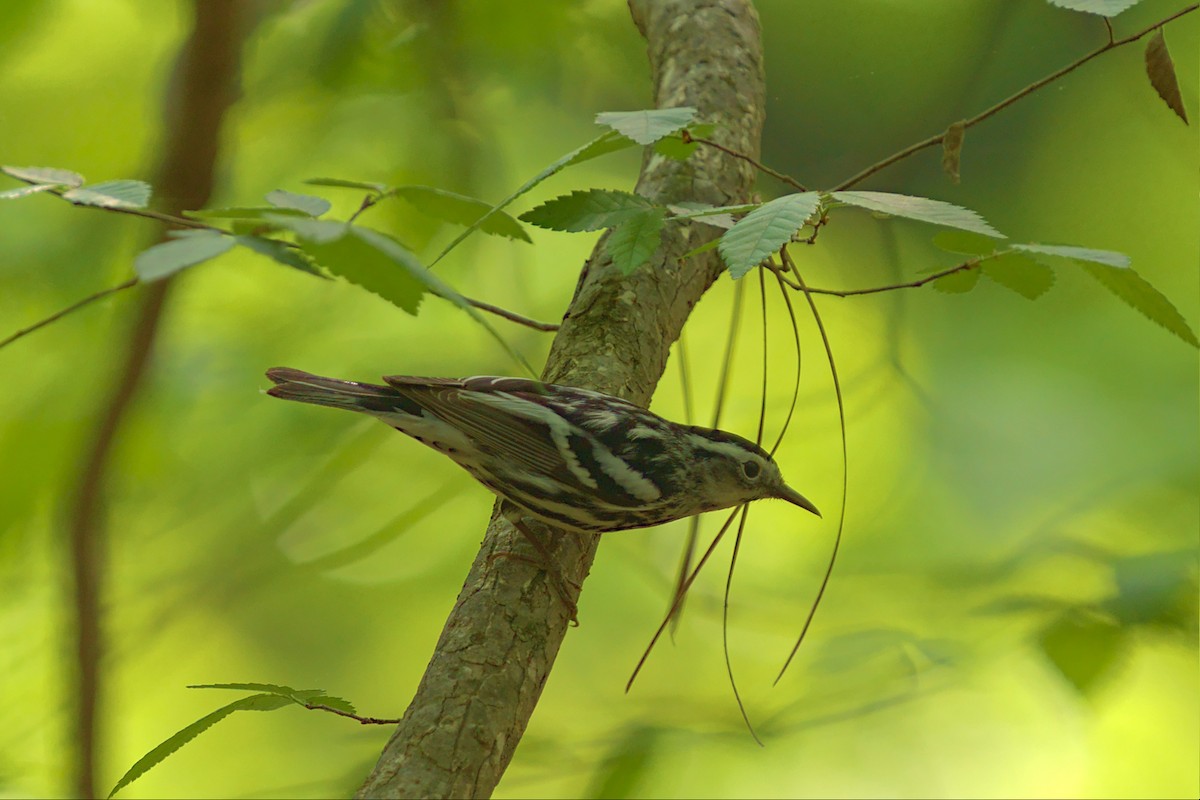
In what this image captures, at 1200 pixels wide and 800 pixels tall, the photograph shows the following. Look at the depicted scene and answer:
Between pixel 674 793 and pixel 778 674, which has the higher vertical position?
pixel 778 674

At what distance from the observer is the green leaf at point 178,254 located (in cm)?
58

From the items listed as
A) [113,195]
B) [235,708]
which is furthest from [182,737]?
[113,195]

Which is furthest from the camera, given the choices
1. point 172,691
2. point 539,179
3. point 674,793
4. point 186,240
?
point 172,691

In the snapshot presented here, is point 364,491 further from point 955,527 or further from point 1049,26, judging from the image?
point 1049,26

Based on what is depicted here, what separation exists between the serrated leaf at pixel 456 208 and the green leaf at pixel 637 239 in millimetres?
137

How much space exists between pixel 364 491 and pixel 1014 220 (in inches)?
65.6

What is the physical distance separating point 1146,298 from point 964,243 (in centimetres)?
24

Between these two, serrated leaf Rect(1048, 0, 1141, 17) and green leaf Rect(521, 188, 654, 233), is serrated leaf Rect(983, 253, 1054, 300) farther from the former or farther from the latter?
green leaf Rect(521, 188, 654, 233)

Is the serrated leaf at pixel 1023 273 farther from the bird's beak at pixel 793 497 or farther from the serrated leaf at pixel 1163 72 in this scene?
the bird's beak at pixel 793 497

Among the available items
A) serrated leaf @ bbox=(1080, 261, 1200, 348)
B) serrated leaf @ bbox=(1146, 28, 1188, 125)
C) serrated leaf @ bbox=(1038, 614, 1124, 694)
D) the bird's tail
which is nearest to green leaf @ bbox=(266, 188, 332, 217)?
the bird's tail

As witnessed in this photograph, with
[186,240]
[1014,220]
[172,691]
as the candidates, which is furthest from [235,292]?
[1014,220]

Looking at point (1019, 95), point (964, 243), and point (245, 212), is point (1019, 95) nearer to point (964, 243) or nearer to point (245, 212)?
point (964, 243)

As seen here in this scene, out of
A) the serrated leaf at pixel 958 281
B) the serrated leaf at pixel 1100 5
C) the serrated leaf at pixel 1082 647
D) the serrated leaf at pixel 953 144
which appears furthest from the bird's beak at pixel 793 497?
the serrated leaf at pixel 1100 5

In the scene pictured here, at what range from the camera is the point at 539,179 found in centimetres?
88
